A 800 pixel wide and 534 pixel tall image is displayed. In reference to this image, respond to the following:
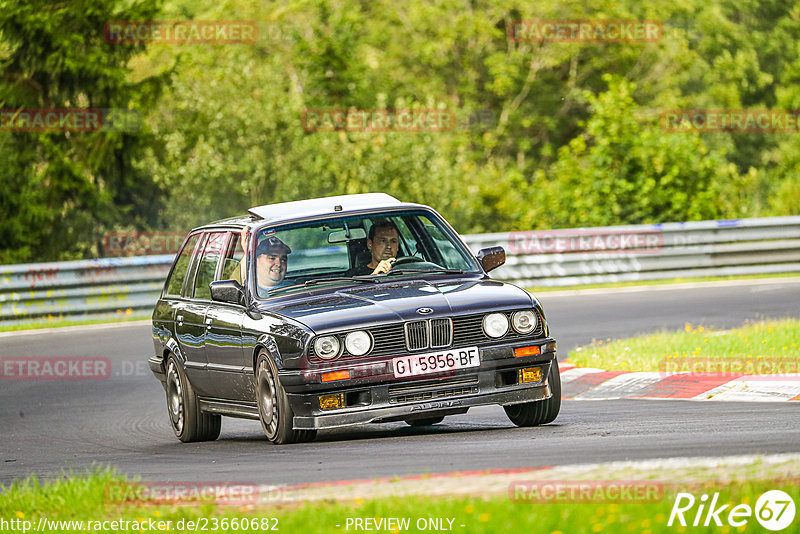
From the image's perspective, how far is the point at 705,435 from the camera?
7.51 metres

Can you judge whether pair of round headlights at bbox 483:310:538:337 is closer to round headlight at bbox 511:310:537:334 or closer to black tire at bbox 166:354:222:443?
round headlight at bbox 511:310:537:334

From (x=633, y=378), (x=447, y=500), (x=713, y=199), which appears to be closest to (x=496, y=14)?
(x=713, y=199)

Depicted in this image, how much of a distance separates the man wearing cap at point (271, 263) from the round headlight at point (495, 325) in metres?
Answer: 1.61

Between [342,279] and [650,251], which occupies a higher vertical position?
[342,279]

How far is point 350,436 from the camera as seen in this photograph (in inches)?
370

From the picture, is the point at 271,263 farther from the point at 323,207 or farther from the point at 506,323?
the point at 506,323

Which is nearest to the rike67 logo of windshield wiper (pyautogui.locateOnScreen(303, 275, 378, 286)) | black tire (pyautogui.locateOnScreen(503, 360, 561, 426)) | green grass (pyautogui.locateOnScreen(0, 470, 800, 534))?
green grass (pyautogui.locateOnScreen(0, 470, 800, 534))

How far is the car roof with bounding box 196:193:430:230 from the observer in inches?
383

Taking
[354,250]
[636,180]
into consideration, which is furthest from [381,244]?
[636,180]

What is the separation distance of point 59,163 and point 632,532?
77.1 ft

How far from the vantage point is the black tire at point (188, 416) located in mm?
10305

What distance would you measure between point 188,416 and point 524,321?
10.0 ft

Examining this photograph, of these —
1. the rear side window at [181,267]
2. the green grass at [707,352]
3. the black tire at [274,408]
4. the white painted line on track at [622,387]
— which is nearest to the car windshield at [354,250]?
the black tire at [274,408]

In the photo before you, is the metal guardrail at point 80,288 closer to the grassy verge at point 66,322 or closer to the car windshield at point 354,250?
the grassy verge at point 66,322
